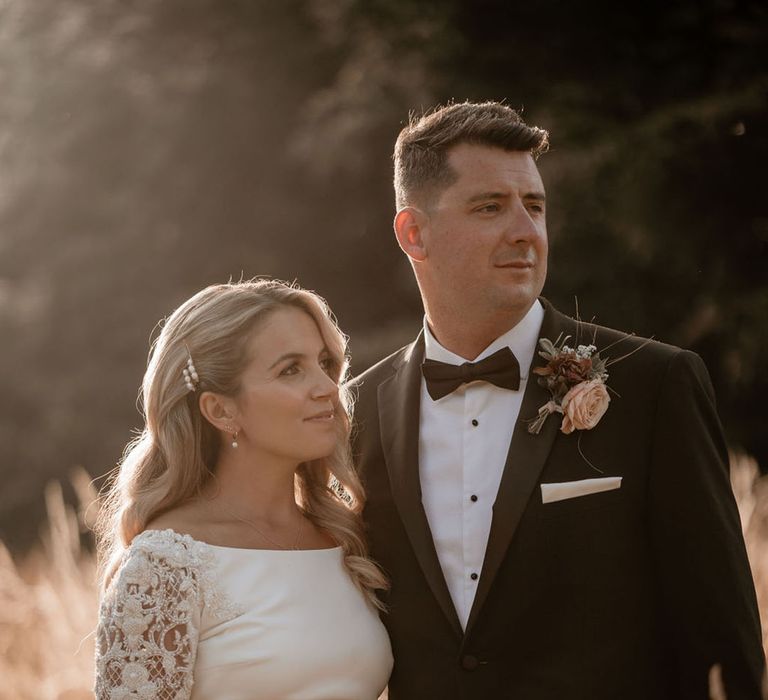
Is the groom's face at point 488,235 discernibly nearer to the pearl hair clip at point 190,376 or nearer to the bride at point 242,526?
the bride at point 242,526

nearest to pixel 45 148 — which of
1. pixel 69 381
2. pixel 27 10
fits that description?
pixel 27 10

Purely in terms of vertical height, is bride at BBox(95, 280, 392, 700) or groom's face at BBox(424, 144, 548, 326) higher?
groom's face at BBox(424, 144, 548, 326)

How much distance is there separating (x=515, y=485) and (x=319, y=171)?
7.00 metres

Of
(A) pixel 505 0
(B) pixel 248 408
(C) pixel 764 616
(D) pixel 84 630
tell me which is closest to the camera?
(B) pixel 248 408

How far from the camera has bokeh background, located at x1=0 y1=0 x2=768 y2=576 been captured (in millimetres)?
8461

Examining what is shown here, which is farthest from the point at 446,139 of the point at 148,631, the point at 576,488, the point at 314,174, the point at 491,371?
the point at 314,174

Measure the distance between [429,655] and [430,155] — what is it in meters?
1.71

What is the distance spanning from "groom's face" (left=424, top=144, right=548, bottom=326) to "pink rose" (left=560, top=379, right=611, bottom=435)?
0.43m

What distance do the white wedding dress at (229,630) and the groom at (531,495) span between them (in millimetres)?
203

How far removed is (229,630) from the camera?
3516mm

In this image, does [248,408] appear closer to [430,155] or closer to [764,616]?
[430,155]

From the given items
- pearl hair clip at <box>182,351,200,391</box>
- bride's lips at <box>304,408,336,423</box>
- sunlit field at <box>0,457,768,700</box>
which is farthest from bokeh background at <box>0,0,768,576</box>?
pearl hair clip at <box>182,351,200,391</box>

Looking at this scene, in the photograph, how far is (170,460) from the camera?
152 inches

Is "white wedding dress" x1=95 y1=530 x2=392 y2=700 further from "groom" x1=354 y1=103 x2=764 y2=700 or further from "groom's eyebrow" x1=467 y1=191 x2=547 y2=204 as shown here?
"groom's eyebrow" x1=467 y1=191 x2=547 y2=204
